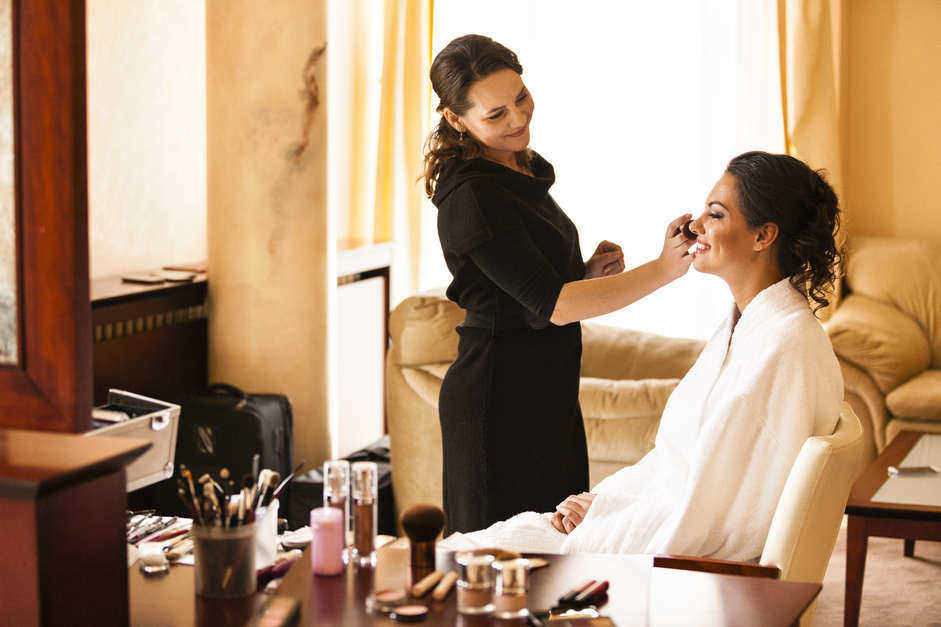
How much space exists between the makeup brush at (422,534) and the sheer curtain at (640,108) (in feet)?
12.9

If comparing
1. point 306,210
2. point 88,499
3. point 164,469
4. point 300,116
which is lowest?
point 164,469

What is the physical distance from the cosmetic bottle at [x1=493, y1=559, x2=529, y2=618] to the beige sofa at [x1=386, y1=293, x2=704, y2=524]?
2264 mm

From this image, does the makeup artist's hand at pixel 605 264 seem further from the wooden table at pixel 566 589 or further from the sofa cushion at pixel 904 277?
the sofa cushion at pixel 904 277

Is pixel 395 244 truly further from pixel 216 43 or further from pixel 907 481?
pixel 907 481

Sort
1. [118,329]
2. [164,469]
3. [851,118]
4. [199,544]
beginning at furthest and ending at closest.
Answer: [851,118] < [118,329] < [164,469] < [199,544]

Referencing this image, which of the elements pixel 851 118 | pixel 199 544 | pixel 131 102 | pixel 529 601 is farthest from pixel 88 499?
pixel 851 118

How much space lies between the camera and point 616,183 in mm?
5297

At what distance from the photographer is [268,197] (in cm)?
362

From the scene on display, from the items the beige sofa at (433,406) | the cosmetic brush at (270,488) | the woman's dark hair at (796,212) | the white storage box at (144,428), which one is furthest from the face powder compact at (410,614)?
the beige sofa at (433,406)

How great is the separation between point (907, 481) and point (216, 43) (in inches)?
102

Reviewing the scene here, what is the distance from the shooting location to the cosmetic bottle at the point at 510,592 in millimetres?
1205

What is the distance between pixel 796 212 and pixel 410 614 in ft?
3.79

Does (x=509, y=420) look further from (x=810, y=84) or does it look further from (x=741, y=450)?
(x=810, y=84)

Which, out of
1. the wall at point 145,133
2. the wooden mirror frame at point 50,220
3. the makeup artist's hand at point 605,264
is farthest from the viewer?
the wall at point 145,133
